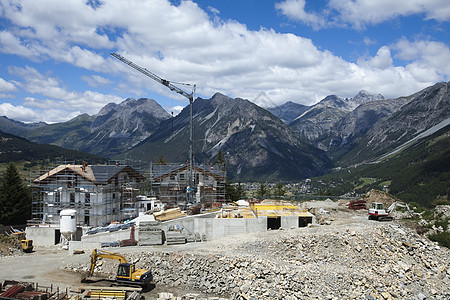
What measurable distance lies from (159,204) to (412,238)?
3668cm

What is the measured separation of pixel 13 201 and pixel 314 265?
154 ft

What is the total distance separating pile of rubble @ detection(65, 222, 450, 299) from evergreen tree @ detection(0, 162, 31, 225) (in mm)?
27450

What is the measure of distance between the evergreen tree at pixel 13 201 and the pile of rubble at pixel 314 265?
27.4 metres

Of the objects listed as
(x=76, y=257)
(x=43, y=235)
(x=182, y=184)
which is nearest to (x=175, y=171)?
(x=182, y=184)

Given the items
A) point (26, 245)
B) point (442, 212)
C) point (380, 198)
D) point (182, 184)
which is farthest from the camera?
point (182, 184)

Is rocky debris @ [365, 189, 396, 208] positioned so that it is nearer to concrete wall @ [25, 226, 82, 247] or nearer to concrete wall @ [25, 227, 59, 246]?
concrete wall @ [25, 226, 82, 247]

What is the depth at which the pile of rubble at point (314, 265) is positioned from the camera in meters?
30.7

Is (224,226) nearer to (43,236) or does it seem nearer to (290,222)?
(290,222)

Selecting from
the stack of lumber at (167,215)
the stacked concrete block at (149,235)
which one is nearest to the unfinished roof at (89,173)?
the stack of lumber at (167,215)

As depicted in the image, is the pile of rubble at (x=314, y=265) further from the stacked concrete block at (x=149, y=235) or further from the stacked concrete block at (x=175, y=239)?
the stacked concrete block at (x=149, y=235)

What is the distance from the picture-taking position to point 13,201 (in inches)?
2180

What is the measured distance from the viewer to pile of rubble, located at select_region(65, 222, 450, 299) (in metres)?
30.7

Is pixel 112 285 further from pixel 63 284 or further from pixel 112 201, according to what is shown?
pixel 112 201

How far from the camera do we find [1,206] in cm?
5500
